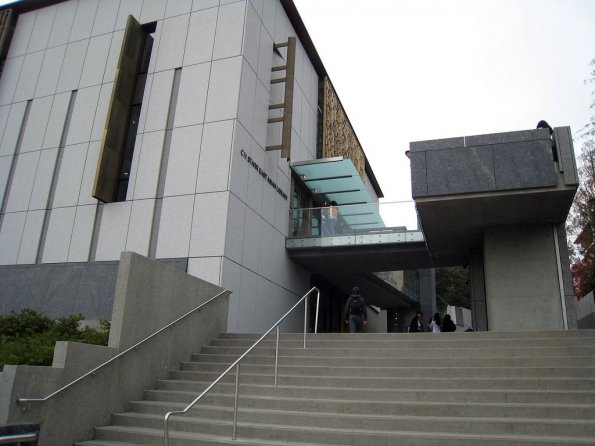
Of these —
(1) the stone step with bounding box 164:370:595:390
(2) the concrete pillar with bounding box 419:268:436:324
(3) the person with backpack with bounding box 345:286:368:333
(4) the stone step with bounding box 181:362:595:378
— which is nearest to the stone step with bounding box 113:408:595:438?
(1) the stone step with bounding box 164:370:595:390

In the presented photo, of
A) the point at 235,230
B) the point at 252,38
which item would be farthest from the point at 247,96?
the point at 235,230

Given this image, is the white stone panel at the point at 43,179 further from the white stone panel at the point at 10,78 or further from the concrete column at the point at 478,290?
the concrete column at the point at 478,290

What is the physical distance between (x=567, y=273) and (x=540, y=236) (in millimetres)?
1179

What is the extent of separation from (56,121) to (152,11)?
18.2 ft

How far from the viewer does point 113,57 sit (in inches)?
734

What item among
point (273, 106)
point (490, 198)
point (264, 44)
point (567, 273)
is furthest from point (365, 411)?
point (264, 44)

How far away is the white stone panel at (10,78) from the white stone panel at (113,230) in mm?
8307

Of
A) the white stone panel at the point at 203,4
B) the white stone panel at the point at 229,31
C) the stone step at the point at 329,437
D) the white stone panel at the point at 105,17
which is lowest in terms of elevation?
the stone step at the point at 329,437

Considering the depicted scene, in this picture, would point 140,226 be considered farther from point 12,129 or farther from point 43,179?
point 12,129

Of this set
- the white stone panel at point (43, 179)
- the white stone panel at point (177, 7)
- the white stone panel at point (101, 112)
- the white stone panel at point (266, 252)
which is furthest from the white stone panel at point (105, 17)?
the white stone panel at point (266, 252)

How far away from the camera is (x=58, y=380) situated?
6797 millimetres

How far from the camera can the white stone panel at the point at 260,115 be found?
669 inches

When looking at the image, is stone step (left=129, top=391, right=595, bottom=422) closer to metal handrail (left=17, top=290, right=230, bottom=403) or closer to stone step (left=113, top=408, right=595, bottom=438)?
stone step (left=113, top=408, right=595, bottom=438)

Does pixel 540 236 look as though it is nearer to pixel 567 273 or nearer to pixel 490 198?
pixel 567 273
